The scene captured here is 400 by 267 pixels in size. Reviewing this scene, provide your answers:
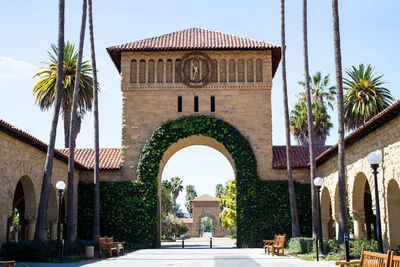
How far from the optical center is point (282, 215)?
1060 inches

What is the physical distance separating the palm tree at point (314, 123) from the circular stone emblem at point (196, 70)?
14534 millimetres

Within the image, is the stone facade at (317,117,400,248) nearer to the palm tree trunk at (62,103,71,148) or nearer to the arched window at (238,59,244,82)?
the arched window at (238,59,244,82)

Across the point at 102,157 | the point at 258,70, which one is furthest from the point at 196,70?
the point at 102,157

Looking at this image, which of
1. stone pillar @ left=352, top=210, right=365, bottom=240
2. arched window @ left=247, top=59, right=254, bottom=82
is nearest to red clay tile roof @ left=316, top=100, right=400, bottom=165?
stone pillar @ left=352, top=210, right=365, bottom=240

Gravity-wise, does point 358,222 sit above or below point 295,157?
below

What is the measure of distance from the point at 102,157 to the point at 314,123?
63.9ft

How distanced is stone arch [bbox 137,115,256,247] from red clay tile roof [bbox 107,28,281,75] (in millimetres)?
4461

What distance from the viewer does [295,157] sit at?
94.5ft

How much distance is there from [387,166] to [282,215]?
11.8 metres

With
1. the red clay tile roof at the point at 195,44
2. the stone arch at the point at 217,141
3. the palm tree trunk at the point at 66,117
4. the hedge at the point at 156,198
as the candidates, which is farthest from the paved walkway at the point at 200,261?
the palm tree trunk at the point at 66,117

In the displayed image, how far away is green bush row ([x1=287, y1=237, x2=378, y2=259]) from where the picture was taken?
53.4 feet

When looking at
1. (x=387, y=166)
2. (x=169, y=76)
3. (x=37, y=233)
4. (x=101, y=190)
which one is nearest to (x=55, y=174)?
(x=101, y=190)

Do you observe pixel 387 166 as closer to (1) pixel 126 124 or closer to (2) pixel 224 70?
(2) pixel 224 70

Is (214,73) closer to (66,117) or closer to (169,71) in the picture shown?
(169,71)
